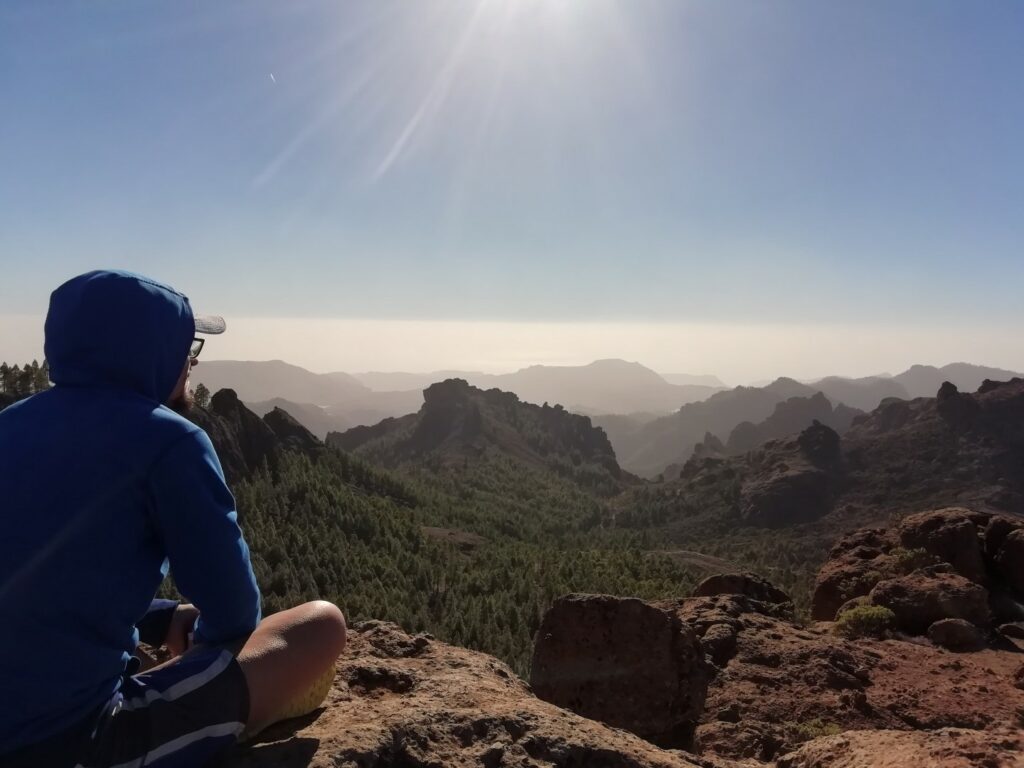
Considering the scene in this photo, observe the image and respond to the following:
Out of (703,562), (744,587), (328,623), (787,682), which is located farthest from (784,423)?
(328,623)

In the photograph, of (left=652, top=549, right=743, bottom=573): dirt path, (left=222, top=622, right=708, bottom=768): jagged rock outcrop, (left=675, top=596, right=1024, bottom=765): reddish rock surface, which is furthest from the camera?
(left=652, top=549, right=743, bottom=573): dirt path

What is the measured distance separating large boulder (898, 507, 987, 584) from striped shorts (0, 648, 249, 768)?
1749 cm

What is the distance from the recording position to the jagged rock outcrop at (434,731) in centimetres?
307

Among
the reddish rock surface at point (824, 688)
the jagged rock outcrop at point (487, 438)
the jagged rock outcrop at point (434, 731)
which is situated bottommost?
the jagged rock outcrop at point (487, 438)

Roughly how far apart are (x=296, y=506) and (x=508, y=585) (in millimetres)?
16865

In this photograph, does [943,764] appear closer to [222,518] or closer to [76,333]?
[222,518]

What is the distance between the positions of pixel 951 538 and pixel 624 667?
12.7m

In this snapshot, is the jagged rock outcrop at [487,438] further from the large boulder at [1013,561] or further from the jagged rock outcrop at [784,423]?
the large boulder at [1013,561]

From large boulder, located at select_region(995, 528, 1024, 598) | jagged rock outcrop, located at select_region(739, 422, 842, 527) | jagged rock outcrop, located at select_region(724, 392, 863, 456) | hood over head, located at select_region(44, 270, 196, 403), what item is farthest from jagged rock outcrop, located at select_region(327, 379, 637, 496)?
hood over head, located at select_region(44, 270, 196, 403)

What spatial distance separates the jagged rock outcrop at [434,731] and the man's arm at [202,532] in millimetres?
728

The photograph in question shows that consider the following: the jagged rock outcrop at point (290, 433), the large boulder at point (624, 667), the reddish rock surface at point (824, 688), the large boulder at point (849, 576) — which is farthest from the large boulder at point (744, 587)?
the jagged rock outcrop at point (290, 433)

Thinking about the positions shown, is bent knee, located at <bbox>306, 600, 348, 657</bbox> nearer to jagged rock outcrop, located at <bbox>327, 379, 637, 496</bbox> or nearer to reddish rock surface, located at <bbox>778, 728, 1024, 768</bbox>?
reddish rock surface, located at <bbox>778, 728, 1024, 768</bbox>

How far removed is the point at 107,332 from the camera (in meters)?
2.70

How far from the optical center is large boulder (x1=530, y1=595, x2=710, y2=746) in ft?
24.4
